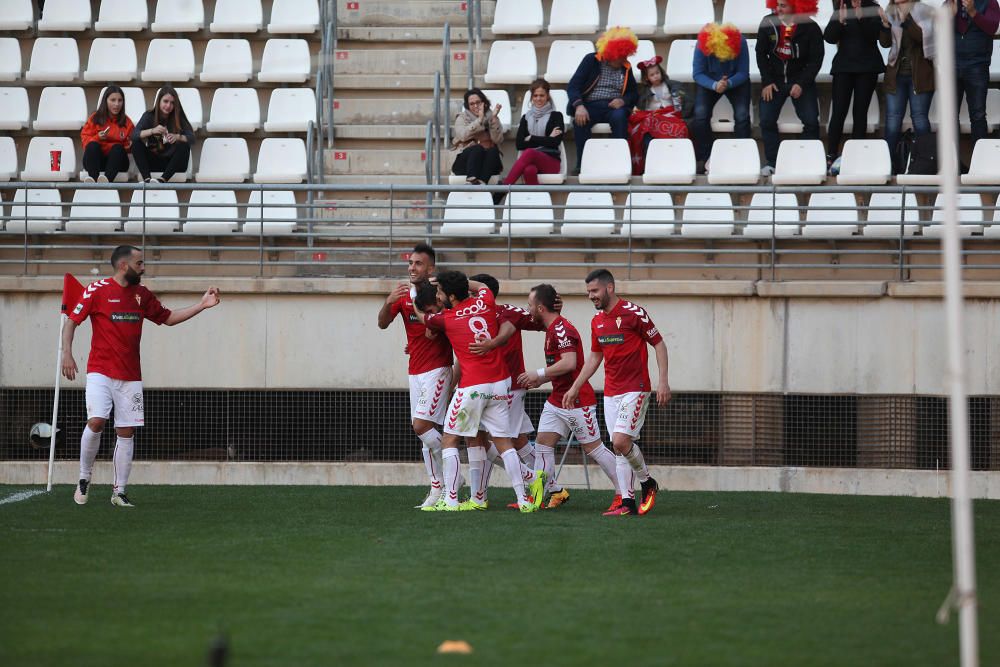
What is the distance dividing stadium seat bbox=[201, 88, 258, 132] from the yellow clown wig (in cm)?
390

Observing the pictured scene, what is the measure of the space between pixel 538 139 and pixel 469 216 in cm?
A: 148

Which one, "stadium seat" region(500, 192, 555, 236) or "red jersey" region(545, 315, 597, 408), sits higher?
"stadium seat" region(500, 192, 555, 236)

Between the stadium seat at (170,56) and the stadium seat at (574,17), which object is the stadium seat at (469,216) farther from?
the stadium seat at (170,56)

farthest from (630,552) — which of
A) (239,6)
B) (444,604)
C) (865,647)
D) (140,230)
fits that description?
(239,6)

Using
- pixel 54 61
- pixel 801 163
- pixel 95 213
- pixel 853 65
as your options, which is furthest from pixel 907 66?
pixel 54 61

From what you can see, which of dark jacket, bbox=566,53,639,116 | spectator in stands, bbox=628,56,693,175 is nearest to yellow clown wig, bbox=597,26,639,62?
dark jacket, bbox=566,53,639,116

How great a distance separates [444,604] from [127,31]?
14.6m

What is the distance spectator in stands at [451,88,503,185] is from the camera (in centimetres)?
1638

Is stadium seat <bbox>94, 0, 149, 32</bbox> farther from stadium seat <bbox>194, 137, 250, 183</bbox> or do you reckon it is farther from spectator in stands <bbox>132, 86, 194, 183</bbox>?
spectator in stands <bbox>132, 86, 194, 183</bbox>

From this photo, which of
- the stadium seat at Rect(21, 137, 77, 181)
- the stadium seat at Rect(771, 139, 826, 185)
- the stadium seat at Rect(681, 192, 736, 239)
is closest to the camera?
the stadium seat at Rect(681, 192, 736, 239)

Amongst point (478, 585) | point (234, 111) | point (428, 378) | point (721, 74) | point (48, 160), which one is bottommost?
point (478, 585)

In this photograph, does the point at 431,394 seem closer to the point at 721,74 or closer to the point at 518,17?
the point at 721,74

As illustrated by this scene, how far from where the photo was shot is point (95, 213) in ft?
54.3

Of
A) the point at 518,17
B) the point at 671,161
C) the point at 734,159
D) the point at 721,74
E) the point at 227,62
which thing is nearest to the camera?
the point at 734,159
